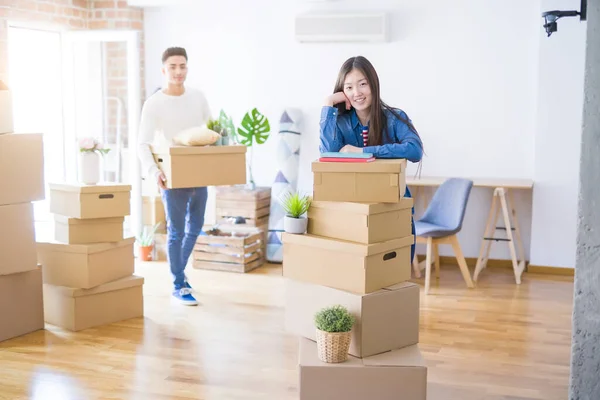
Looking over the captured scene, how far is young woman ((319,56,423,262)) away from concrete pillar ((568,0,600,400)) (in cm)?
73

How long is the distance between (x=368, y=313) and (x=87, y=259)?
1.97 m

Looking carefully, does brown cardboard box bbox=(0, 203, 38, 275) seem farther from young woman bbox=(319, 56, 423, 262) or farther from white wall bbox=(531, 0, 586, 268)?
white wall bbox=(531, 0, 586, 268)

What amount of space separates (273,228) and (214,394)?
289 centimetres

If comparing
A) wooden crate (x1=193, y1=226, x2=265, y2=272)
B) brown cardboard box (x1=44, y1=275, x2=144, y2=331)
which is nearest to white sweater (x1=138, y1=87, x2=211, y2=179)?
brown cardboard box (x1=44, y1=275, x2=144, y2=331)

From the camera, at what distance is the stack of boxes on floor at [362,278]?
9.55 feet

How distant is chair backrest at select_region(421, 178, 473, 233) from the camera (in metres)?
5.30

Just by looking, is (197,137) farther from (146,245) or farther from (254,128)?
(146,245)

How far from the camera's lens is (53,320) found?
4375 mm

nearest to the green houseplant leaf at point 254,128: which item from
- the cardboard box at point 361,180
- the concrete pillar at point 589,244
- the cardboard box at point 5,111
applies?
the cardboard box at point 5,111

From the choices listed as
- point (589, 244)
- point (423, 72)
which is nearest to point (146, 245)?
point (423, 72)

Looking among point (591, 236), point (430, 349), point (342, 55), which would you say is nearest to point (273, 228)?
point (342, 55)

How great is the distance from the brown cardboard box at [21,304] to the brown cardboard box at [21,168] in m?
0.43

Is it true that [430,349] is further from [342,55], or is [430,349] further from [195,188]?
[342,55]

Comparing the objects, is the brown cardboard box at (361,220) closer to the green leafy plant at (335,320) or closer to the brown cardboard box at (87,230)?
the green leafy plant at (335,320)
